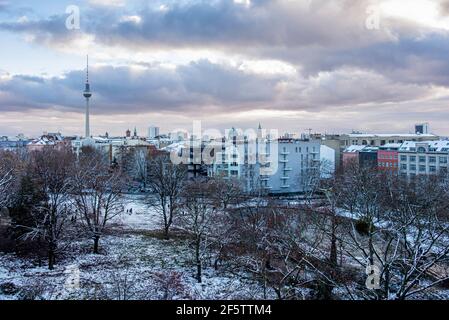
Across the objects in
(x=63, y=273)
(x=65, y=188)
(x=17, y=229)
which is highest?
(x=65, y=188)

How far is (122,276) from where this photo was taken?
25.9 feet

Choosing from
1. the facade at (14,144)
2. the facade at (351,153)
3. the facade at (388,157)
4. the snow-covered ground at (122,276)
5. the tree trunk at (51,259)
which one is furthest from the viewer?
the facade at (14,144)

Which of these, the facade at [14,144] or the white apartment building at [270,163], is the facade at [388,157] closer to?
the white apartment building at [270,163]

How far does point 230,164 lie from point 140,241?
11.2 meters

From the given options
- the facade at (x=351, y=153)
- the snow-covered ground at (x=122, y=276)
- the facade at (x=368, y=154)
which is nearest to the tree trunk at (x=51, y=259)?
the snow-covered ground at (x=122, y=276)

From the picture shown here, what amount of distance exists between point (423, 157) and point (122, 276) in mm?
21556

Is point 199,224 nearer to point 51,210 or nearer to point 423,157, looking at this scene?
point 51,210

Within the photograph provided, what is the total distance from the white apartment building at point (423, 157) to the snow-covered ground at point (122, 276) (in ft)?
56.9

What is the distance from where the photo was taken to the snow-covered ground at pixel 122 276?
6.72m

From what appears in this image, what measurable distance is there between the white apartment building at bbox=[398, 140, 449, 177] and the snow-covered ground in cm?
1736

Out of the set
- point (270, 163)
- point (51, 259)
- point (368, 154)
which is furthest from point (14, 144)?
point (51, 259)

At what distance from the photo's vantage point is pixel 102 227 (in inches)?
414
